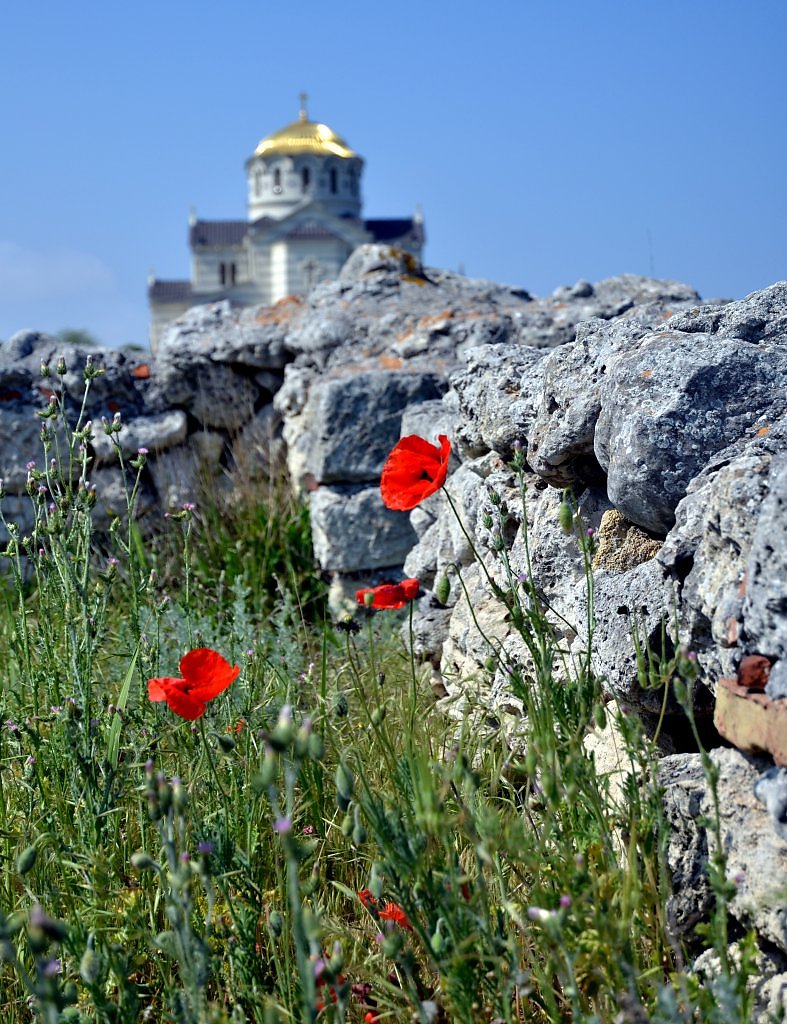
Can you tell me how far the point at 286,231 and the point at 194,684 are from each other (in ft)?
227

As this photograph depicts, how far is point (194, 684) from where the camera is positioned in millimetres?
2180

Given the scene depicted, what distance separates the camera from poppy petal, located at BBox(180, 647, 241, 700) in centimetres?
215

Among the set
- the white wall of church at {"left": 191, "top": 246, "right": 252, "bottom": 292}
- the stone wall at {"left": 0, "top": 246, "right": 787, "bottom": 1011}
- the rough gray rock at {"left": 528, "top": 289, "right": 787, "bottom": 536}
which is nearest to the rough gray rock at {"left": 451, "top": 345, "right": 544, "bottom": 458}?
the stone wall at {"left": 0, "top": 246, "right": 787, "bottom": 1011}

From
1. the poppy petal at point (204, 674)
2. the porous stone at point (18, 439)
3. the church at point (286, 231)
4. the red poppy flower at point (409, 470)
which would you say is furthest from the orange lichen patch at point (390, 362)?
the church at point (286, 231)

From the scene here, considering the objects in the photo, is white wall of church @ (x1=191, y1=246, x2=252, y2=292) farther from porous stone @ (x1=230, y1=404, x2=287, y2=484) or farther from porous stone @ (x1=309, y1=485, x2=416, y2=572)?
porous stone @ (x1=309, y1=485, x2=416, y2=572)

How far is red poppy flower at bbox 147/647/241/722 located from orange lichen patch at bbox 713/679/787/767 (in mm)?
947

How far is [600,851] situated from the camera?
210cm

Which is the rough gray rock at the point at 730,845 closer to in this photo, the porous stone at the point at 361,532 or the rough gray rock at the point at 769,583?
the rough gray rock at the point at 769,583

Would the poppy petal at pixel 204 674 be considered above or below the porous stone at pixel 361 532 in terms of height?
below

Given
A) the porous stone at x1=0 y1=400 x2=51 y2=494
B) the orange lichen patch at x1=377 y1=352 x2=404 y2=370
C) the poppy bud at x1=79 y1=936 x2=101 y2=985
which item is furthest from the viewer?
the porous stone at x1=0 y1=400 x2=51 y2=494

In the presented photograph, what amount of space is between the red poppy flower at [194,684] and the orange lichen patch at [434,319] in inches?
132

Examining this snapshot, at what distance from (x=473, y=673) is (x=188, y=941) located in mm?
1723

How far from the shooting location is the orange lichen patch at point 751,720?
1.66 metres

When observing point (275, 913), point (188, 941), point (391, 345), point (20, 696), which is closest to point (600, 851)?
point (275, 913)
